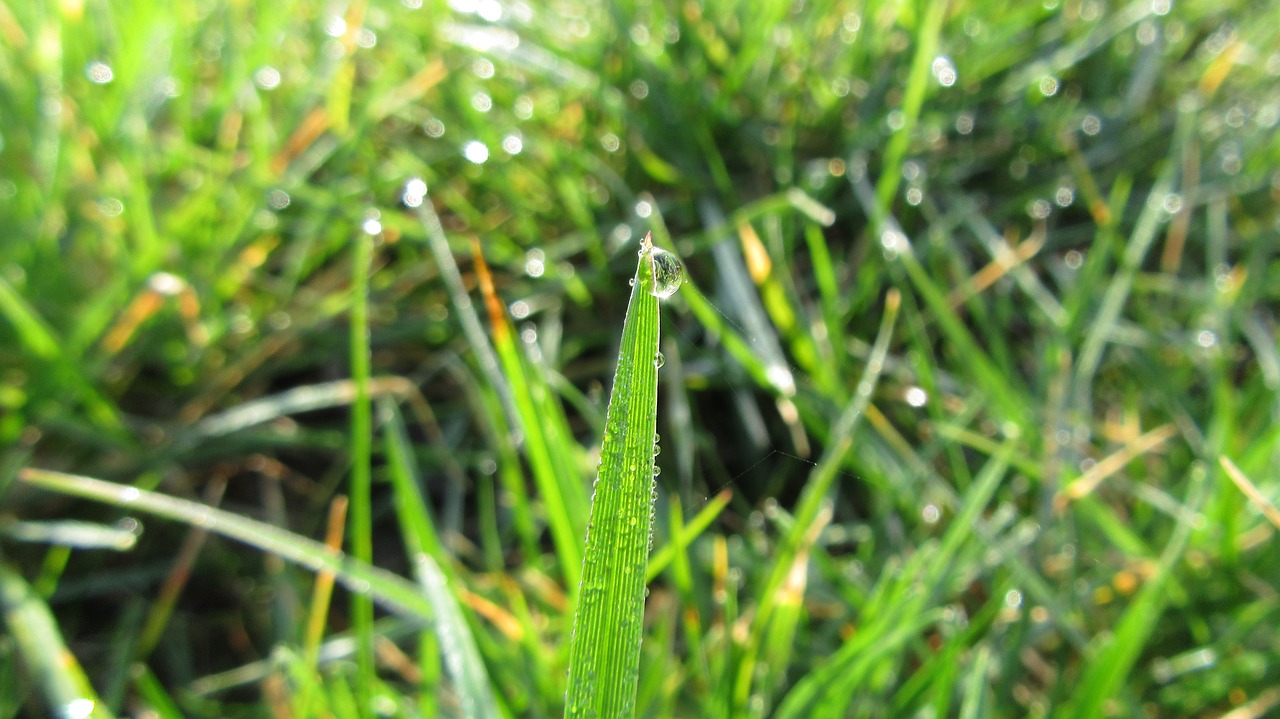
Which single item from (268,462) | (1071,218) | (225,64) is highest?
(225,64)

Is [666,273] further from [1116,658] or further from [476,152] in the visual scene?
[476,152]

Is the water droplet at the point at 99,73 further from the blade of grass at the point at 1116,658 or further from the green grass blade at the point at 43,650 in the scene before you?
the blade of grass at the point at 1116,658

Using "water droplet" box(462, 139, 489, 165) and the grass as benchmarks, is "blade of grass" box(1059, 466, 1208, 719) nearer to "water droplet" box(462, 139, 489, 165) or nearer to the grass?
the grass

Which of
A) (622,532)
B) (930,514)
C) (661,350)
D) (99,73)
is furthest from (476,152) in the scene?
(622,532)

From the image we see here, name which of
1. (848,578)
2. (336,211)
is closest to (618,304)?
(336,211)

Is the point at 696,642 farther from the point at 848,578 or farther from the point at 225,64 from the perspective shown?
the point at 225,64

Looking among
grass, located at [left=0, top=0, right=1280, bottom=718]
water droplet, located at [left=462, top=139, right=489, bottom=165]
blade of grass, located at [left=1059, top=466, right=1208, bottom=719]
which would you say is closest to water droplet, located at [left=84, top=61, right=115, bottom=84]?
grass, located at [left=0, top=0, right=1280, bottom=718]
